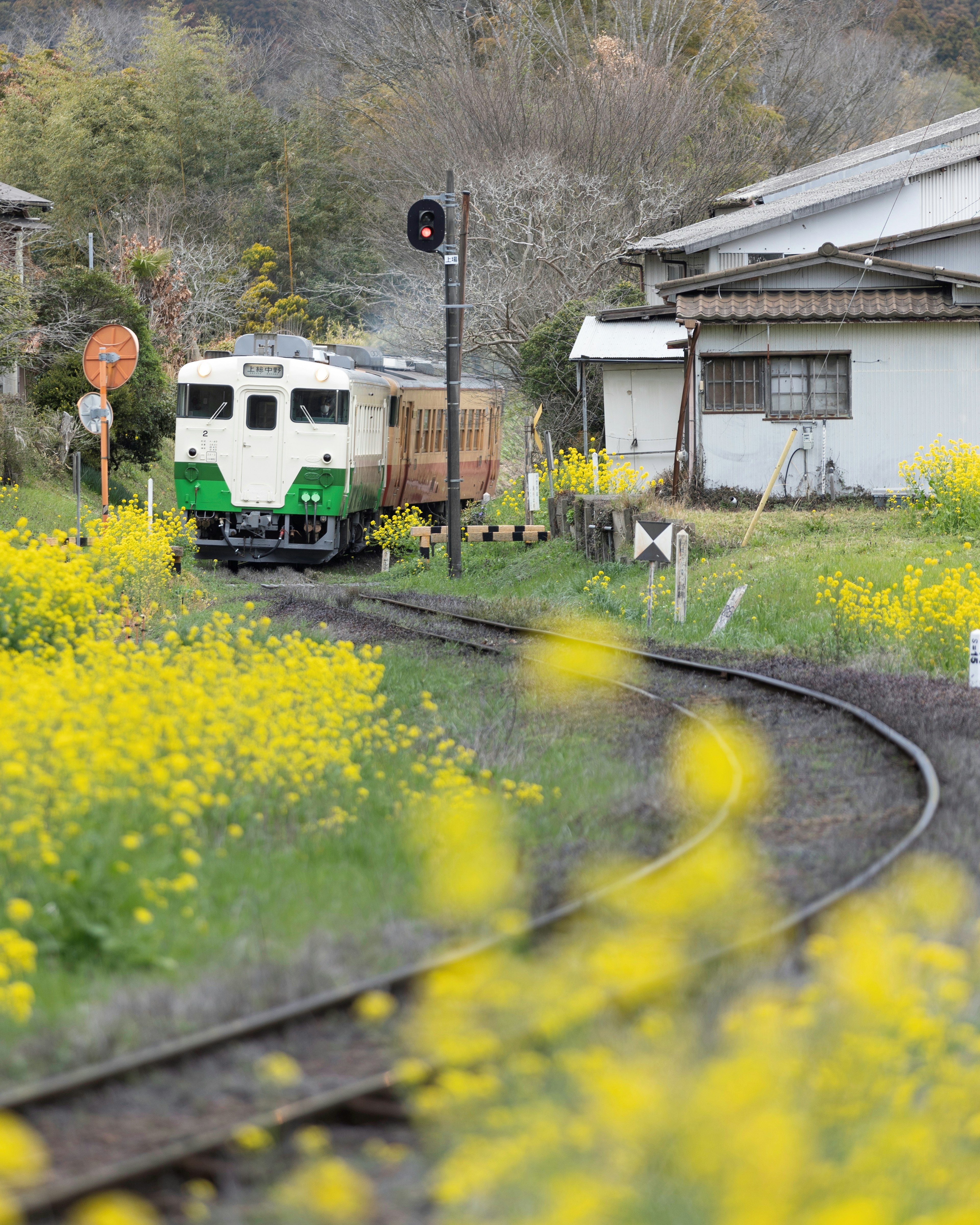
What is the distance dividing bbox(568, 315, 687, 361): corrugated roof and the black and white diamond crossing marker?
10683 millimetres

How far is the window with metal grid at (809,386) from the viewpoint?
19.4 m

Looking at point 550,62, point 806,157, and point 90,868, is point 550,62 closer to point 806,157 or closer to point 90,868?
point 806,157

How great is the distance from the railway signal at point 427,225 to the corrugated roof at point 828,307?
3444 millimetres

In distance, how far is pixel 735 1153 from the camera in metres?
2.85

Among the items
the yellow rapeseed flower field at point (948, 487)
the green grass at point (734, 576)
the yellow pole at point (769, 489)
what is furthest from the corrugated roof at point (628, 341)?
the yellow rapeseed flower field at point (948, 487)

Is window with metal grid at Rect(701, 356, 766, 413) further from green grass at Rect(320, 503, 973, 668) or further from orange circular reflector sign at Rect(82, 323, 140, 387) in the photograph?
orange circular reflector sign at Rect(82, 323, 140, 387)

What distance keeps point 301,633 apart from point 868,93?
52367mm

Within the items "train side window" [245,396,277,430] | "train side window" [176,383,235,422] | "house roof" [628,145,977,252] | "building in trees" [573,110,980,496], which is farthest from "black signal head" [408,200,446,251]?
"house roof" [628,145,977,252]

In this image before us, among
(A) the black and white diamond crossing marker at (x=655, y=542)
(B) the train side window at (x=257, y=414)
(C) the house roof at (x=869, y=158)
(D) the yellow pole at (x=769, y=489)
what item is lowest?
(A) the black and white diamond crossing marker at (x=655, y=542)

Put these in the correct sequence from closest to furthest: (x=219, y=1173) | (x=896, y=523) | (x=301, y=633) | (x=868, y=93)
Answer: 1. (x=219, y=1173)
2. (x=301, y=633)
3. (x=896, y=523)
4. (x=868, y=93)

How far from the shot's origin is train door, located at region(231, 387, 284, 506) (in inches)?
794

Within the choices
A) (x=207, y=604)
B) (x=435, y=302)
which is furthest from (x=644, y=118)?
(x=207, y=604)

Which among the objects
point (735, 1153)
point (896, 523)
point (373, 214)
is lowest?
point (735, 1153)

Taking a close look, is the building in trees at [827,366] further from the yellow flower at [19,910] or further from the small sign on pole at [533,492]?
the yellow flower at [19,910]
